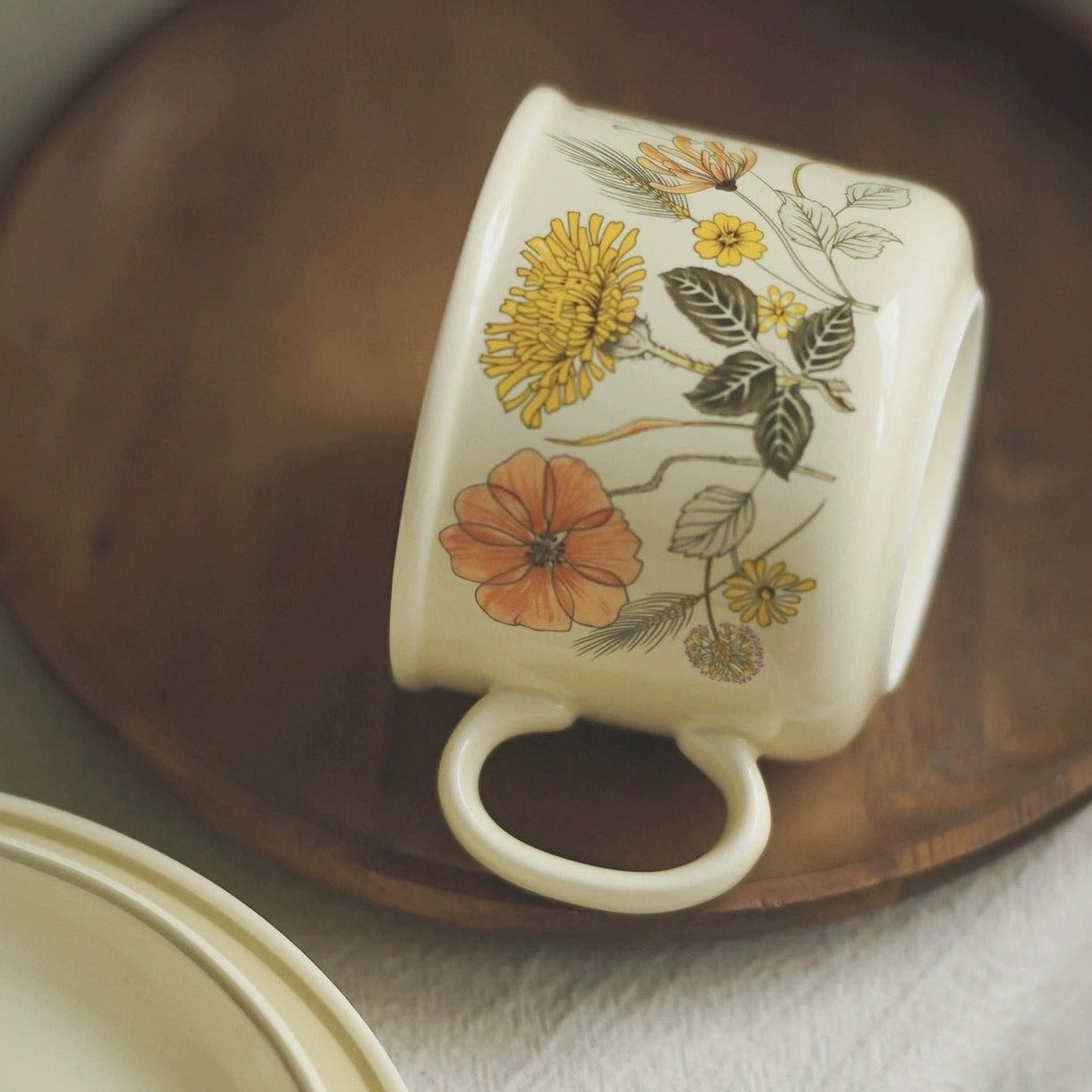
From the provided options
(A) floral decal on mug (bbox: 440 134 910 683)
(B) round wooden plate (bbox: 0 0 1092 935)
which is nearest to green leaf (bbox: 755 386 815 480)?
(A) floral decal on mug (bbox: 440 134 910 683)

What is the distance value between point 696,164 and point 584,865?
0.56 feet

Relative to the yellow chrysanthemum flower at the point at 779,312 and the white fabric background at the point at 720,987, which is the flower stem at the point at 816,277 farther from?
the white fabric background at the point at 720,987

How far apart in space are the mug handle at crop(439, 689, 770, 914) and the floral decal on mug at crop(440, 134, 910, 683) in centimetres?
3

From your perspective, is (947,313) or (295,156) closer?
(947,313)

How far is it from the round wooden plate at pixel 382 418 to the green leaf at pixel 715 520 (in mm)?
84

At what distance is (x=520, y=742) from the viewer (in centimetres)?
35

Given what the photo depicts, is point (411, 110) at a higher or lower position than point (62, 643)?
higher

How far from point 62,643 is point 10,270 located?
0.12m

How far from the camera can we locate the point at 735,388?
0.28m

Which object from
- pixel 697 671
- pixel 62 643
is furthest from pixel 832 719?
pixel 62 643

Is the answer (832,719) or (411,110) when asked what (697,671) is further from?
(411,110)

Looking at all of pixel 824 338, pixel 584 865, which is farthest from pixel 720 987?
pixel 824 338

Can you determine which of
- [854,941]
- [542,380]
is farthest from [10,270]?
[854,941]

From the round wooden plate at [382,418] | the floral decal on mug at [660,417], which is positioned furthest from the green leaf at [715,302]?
the round wooden plate at [382,418]
